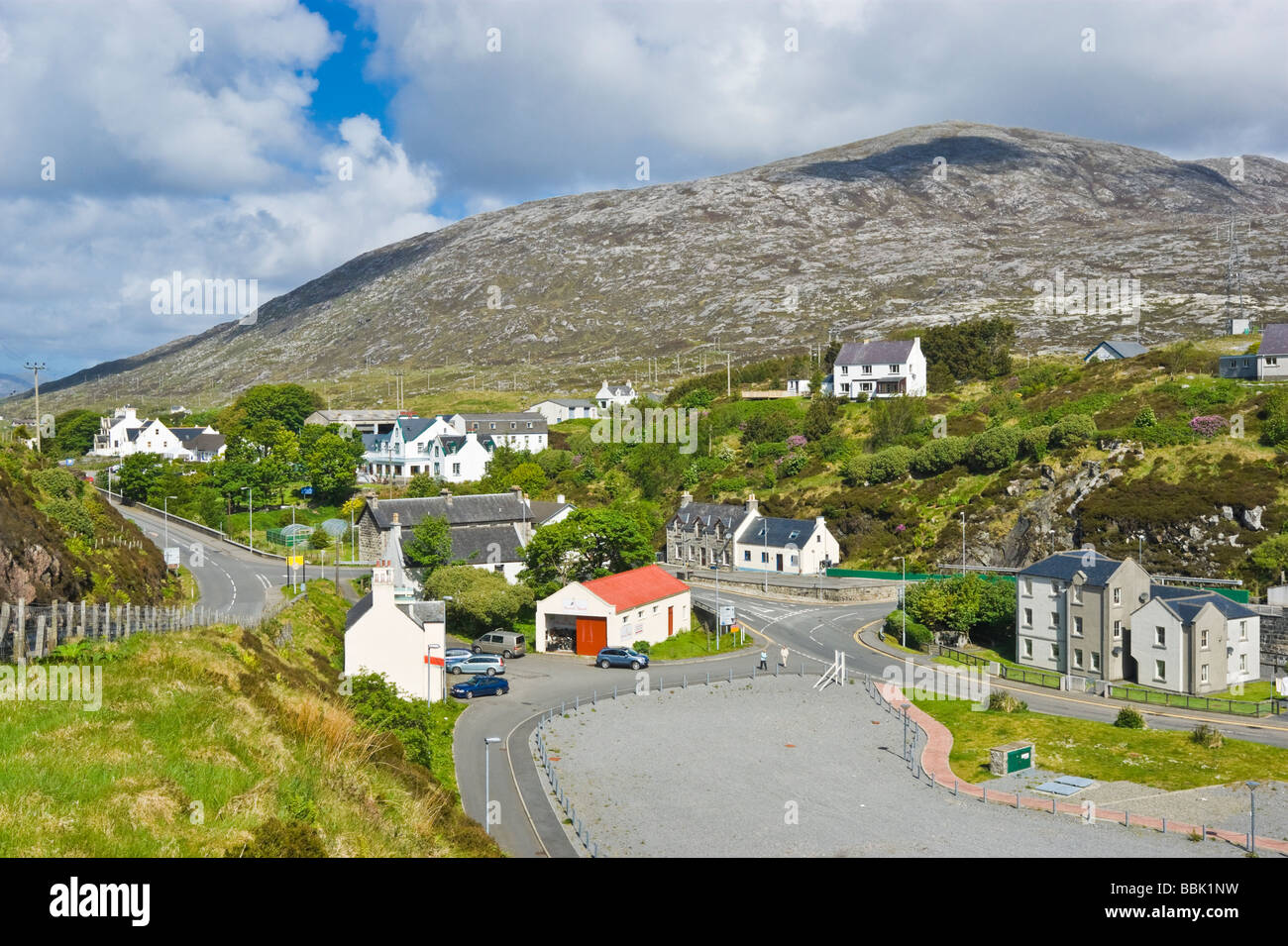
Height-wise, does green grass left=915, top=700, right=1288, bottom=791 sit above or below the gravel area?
below

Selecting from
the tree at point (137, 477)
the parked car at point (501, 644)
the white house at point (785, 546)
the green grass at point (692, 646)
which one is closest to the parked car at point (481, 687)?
the parked car at point (501, 644)

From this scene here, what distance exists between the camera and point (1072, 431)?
8550 cm

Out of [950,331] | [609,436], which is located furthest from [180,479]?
[950,331]

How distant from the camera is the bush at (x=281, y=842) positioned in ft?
41.1

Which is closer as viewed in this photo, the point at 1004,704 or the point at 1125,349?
the point at 1004,704

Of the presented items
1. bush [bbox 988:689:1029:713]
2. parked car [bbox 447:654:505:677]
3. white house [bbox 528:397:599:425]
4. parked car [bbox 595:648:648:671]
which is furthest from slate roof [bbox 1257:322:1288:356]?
white house [bbox 528:397:599:425]

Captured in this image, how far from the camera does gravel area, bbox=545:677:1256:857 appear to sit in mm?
29047

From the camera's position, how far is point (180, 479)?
317 feet

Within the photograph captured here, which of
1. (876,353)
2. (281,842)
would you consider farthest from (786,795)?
(876,353)

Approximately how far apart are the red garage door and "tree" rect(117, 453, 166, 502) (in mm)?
58314

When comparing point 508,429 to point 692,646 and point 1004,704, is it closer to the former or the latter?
point 692,646

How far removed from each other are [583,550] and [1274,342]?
7247 cm

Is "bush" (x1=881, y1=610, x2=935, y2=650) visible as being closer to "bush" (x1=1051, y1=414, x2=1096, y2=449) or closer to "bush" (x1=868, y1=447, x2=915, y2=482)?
Answer: "bush" (x1=868, y1=447, x2=915, y2=482)
